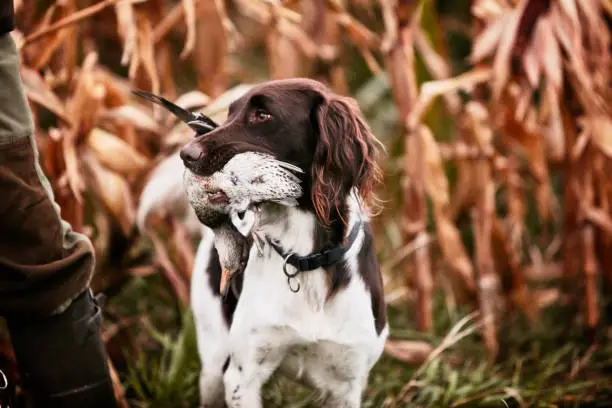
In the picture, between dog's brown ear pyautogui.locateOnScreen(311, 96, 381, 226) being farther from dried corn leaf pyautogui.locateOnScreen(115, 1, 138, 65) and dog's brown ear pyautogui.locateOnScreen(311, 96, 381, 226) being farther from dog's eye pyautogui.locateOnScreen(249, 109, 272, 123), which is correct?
dried corn leaf pyautogui.locateOnScreen(115, 1, 138, 65)

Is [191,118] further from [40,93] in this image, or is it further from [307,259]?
[40,93]

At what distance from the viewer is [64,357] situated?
230 cm

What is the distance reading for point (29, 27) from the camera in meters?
2.88

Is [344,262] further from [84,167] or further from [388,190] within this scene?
[388,190]

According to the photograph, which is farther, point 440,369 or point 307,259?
point 440,369

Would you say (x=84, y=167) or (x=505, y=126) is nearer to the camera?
(x=84, y=167)

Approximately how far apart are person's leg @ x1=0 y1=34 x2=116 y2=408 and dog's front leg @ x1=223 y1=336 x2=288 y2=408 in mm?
363

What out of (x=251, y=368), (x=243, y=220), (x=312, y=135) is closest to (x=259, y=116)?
(x=312, y=135)

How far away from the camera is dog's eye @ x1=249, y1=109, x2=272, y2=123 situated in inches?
77.6

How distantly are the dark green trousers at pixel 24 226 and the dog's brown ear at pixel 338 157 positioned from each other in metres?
0.65

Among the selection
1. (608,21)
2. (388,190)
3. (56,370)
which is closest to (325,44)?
(388,190)

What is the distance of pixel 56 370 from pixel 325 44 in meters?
1.94

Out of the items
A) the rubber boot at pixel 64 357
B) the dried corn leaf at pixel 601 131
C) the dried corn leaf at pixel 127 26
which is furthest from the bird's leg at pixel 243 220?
the dried corn leaf at pixel 601 131

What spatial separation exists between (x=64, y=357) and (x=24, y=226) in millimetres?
398
